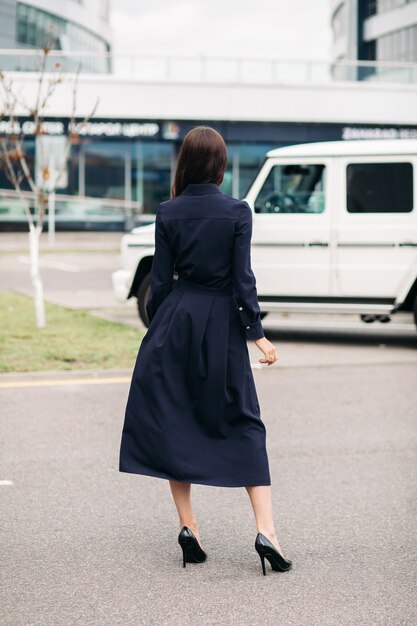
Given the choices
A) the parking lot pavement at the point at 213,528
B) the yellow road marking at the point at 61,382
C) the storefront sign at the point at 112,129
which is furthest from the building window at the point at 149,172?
the parking lot pavement at the point at 213,528

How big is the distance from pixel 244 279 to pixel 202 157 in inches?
20.8

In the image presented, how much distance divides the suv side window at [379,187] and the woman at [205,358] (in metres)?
6.98

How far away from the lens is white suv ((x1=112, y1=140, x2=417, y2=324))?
35.4 ft

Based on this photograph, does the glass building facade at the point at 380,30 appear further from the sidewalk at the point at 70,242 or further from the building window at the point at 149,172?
the sidewalk at the point at 70,242

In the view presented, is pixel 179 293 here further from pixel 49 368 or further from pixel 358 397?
pixel 49 368

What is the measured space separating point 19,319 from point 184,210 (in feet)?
28.5

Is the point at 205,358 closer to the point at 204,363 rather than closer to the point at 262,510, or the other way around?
the point at 204,363

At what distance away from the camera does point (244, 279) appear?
13.3 feet

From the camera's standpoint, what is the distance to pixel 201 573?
4215 mm

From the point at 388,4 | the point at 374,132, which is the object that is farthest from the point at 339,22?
the point at 374,132

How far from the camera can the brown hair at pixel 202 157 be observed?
161 inches

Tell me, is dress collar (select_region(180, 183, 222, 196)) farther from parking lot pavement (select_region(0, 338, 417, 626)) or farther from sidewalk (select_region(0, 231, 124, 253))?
sidewalk (select_region(0, 231, 124, 253))

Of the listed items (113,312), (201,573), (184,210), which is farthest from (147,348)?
(113,312)

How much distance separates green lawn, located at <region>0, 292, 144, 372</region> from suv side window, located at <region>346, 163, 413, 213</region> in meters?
2.82
